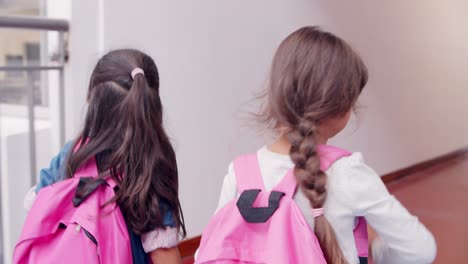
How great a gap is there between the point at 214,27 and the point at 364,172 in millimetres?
1916

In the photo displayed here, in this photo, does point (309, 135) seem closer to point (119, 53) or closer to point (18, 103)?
point (119, 53)

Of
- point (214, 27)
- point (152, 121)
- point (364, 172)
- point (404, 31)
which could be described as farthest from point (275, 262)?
point (404, 31)

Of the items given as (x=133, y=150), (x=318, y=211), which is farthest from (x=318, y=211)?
(x=133, y=150)

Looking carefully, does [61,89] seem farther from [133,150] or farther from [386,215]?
[386,215]

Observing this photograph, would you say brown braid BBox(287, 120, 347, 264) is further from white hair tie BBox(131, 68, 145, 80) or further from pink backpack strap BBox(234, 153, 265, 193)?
white hair tie BBox(131, 68, 145, 80)

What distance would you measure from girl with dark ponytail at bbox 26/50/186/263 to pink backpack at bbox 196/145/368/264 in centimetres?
21

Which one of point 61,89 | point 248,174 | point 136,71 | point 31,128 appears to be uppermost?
point 136,71

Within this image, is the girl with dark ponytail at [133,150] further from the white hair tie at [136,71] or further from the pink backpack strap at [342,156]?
the pink backpack strap at [342,156]

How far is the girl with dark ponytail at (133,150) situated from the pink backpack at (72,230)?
48mm

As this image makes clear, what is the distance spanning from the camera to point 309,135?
3.13 feet

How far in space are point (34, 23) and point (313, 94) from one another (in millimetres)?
1252

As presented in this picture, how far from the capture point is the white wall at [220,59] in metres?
2.29

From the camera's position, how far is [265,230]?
0.94m

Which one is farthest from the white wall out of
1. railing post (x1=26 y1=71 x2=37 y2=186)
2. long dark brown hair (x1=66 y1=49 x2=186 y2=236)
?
long dark brown hair (x1=66 y1=49 x2=186 y2=236)
